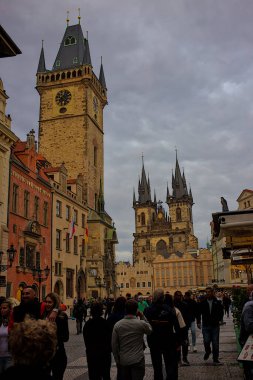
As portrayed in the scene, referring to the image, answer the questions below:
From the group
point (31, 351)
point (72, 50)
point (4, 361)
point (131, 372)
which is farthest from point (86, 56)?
point (31, 351)

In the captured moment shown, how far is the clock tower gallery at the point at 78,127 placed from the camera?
48.7 meters

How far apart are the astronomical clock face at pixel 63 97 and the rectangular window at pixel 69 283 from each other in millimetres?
22646

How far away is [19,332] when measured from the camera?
9.05ft

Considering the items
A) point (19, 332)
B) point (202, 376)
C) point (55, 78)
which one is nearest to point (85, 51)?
point (55, 78)

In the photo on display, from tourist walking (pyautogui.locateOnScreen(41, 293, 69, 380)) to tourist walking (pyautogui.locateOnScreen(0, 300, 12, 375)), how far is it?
555mm

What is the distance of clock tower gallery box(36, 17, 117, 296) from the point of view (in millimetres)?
48688

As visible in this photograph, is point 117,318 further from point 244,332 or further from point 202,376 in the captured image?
point 202,376

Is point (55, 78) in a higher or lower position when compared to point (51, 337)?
higher

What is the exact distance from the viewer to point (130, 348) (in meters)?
5.88

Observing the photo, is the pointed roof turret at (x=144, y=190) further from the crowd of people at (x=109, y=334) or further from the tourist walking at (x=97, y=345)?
the tourist walking at (x=97, y=345)

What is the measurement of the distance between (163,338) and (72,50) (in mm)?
53949

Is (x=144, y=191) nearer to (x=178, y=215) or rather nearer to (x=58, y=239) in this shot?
(x=178, y=215)

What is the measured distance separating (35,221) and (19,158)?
4.80m

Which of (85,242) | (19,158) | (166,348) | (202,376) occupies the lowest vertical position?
(202,376)
